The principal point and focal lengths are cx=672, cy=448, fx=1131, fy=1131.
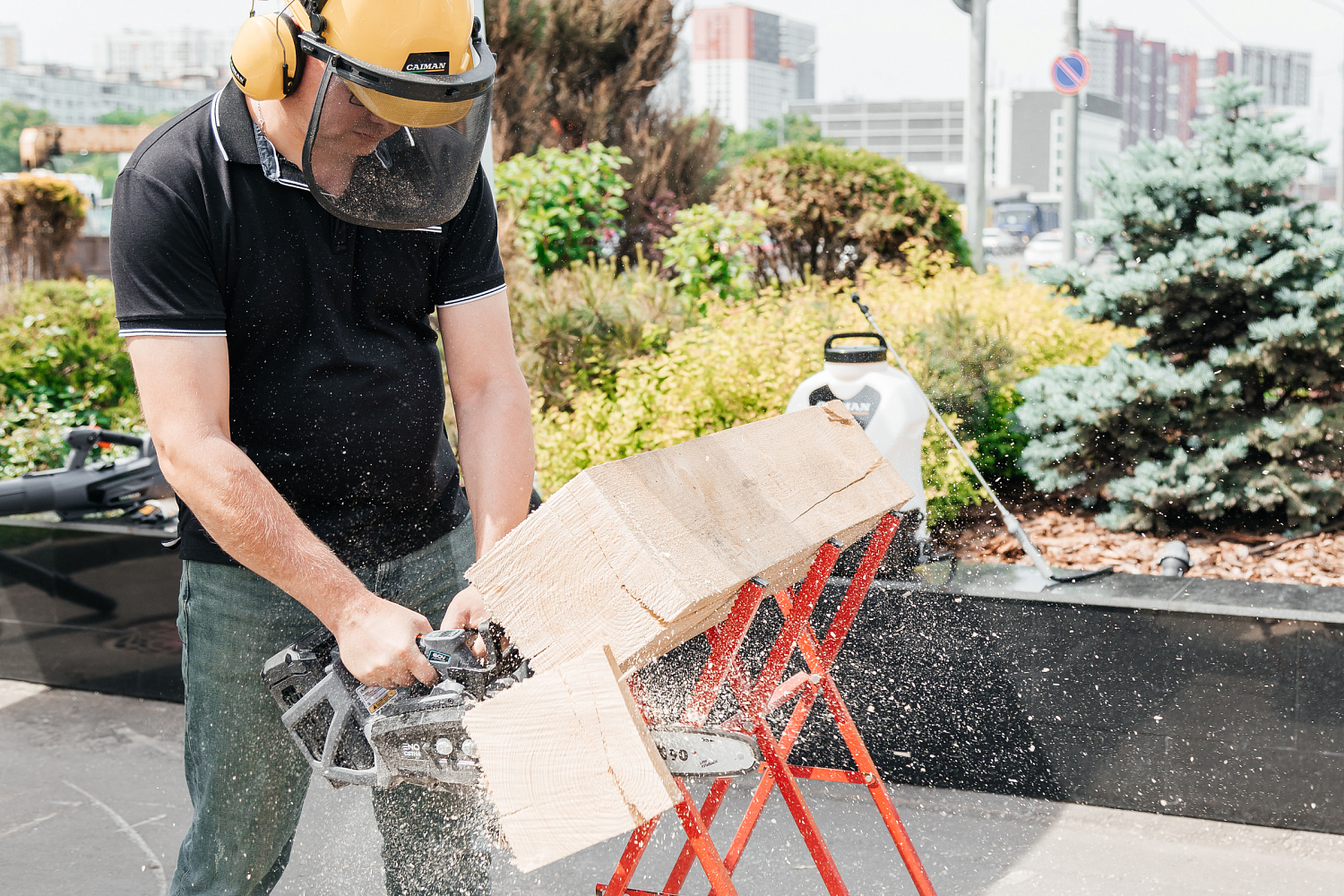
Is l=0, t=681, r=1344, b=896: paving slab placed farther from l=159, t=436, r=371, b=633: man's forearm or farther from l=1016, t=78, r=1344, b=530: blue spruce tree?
l=159, t=436, r=371, b=633: man's forearm

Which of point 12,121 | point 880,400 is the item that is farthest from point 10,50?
point 880,400

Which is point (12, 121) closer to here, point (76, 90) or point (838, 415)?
point (838, 415)

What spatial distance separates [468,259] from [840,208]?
590 centimetres

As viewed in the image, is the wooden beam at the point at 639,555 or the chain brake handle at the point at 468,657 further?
the chain brake handle at the point at 468,657

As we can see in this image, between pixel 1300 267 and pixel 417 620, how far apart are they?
11.2 feet

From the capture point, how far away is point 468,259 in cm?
202

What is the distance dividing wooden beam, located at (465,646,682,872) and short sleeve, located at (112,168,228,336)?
76 cm

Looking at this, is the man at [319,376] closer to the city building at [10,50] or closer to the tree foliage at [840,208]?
the tree foliage at [840,208]

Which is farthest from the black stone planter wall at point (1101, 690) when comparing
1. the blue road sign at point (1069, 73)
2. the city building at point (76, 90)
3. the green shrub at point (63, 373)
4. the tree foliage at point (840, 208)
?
the city building at point (76, 90)

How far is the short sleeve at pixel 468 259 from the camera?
6.61 ft

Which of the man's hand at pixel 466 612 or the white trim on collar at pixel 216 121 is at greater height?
→ the white trim on collar at pixel 216 121

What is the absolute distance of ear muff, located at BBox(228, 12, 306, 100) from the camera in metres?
1.63

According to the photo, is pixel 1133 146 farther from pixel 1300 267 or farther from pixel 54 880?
pixel 54 880

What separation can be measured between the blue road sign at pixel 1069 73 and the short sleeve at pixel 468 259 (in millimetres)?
7842
